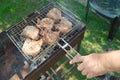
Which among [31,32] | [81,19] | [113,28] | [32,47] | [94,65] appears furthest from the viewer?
[81,19]

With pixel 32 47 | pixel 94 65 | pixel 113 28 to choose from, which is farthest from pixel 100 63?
pixel 113 28

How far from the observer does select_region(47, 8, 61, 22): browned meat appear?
3.72 metres

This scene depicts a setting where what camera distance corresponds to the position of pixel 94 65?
269 cm

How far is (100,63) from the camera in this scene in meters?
2.67

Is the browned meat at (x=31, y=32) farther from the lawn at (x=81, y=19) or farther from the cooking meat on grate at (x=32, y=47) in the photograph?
the lawn at (x=81, y=19)

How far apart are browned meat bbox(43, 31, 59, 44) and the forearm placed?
1.04 meters

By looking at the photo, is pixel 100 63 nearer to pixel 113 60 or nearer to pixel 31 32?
pixel 113 60

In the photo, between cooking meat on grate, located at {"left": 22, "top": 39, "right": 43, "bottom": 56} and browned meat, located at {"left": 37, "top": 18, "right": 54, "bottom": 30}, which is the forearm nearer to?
cooking meat on grate, located at {"left": 22, "top": 39, "right": 43, "bottom": 56}

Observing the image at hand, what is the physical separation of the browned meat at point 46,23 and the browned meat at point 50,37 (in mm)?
157

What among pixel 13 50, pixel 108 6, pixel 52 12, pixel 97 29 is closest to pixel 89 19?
pixel 97 29

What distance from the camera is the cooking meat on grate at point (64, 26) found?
3553mm

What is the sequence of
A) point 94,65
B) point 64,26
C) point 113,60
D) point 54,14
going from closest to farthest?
point 113,60 → point 94,65 → point 64,26 → point 54,14

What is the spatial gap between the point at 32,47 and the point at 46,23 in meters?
0.53

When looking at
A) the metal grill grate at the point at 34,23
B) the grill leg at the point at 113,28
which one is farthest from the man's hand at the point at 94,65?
the grill leg at the point at 113,28
